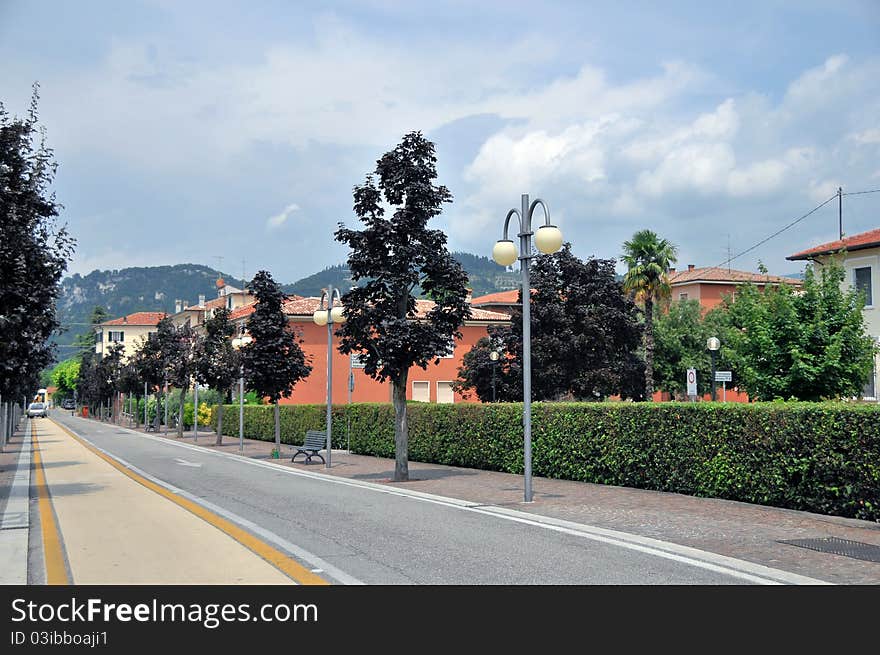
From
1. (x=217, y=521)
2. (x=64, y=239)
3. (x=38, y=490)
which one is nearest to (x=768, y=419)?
(x=217, y=521)

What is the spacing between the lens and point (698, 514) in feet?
39.3

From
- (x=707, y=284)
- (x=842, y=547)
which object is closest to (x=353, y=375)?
(x=707, y=284)

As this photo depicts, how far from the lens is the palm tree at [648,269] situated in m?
46.5

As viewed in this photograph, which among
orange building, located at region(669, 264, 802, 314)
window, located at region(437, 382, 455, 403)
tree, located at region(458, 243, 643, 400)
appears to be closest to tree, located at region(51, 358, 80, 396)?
window, located at region(437, 382, 455, 403)

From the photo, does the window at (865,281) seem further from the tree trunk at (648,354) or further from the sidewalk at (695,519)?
the sidewalk at (695,519)

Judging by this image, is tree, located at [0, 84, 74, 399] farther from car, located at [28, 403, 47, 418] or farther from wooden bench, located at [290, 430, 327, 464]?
car, located at [28, 403, 47, 418]

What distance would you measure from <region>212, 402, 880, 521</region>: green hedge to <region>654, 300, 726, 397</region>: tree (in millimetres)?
34604

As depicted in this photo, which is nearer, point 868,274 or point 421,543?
point 421,543

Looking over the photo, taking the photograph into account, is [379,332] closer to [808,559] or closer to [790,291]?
[808,559]

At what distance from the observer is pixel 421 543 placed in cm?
941

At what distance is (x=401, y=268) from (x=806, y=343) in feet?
40.9

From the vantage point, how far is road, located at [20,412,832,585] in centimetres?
754

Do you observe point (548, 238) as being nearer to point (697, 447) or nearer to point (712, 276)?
point (697, 447)

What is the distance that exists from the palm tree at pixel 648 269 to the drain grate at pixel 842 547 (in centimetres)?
3693
